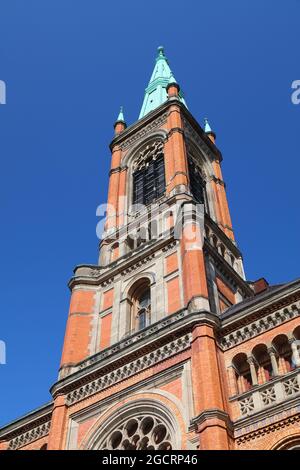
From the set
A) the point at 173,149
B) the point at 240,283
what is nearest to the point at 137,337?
the point at 240,283

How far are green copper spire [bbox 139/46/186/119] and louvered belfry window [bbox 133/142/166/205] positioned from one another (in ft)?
26.8

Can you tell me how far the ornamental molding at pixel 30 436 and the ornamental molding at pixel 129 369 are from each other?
83.5 inches

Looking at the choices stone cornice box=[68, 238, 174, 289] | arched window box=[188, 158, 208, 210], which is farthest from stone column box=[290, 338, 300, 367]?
arched window box=[188, 158, 208, 210]

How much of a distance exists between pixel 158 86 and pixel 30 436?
1418 inches

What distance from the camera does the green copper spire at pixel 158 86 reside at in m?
48.8

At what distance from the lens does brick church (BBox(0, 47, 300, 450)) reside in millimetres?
18172

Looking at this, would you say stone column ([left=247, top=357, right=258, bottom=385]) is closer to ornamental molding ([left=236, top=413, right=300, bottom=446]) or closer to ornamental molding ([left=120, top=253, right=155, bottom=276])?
ornamental molding ([left=236, top=413, right=300, bottom=446])

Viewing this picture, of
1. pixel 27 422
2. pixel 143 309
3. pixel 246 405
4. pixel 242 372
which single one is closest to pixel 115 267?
pixel 143 309

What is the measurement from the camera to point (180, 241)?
2653 cm

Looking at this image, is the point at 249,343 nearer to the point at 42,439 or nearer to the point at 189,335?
the point at 189,335

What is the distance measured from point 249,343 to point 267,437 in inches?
141

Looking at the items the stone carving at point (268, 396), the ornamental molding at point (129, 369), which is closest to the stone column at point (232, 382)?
the stone carving at point (268, 396)

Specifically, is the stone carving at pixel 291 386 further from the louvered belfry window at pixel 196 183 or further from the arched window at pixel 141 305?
the louvered belfry window at pixel 196 183

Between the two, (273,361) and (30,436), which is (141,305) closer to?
(30,436)
